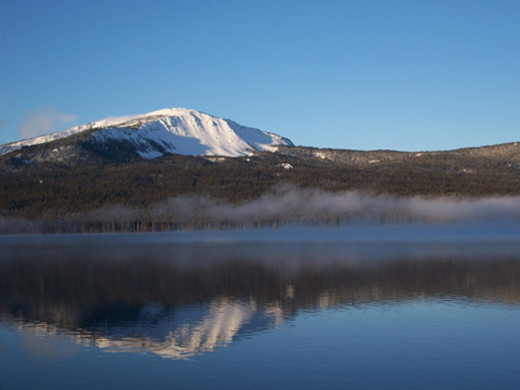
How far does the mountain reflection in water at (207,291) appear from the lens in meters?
32.0

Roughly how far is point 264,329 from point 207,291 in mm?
15041

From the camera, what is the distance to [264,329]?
3161cm

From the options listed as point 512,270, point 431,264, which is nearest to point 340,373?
point 512,270

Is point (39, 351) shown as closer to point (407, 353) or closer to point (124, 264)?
point (407, 353)

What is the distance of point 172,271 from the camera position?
203 ft

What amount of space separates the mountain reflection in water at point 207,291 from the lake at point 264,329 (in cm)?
14

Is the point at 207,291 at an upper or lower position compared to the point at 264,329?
lower

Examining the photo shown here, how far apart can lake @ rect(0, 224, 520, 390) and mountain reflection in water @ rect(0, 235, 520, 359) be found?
14cm

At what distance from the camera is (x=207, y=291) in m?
46.0

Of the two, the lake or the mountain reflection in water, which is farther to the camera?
the mountain reflection in water

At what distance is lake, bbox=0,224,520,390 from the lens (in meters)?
23.4

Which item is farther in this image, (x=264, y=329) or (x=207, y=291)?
(x=207, y=291)

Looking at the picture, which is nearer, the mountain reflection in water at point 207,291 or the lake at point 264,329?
the lake at point 264,329

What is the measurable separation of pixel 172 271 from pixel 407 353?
38625mm
